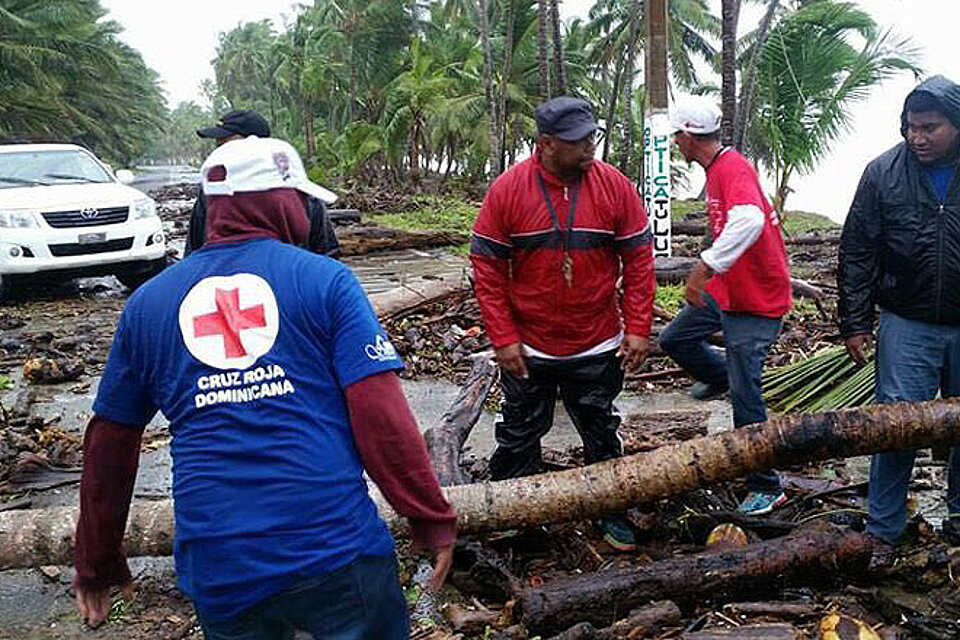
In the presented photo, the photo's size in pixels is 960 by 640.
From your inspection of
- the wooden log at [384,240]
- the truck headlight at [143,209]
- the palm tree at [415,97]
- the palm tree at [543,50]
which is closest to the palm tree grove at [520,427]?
the truck headlight at [143,209]

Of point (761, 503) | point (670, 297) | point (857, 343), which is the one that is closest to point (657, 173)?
point (670, 297)

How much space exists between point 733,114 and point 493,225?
8.09 meters

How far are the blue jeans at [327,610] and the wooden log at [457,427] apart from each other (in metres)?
2.22

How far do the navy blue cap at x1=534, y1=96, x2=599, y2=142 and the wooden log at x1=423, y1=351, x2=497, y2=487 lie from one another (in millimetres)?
1795

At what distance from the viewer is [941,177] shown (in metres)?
3.91

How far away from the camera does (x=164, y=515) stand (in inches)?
160

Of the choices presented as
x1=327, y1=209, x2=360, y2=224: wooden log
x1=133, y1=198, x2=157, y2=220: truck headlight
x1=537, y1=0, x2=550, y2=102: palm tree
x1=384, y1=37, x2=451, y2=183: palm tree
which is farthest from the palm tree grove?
x1=384, y1=37, x2=451, y2=183: palm tree

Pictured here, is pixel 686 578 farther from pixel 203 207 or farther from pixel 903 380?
pixel 203 207

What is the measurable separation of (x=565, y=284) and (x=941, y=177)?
1.71 m

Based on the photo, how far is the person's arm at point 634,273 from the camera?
4184mm

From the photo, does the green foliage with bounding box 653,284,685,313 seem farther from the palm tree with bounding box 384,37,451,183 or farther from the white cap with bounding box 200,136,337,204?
the palm tree with bounding box 384,37,451,183

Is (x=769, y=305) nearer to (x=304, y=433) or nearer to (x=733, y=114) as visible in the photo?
(x=304, y=433)

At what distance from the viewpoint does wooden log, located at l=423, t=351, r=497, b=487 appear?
187 inches

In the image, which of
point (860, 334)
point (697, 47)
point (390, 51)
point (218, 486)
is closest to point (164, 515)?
point (218, 486)
